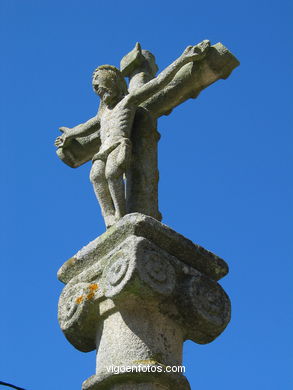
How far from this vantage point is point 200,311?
16.6ft

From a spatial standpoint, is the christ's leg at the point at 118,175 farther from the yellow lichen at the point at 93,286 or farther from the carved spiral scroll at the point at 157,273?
the carved spiral scroll at the point at 157,273

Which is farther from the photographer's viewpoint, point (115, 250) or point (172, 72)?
point (172, 72)

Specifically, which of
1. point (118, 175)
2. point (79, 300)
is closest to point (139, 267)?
point (79, 300)

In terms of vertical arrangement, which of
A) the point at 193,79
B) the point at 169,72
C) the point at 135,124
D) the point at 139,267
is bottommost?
the point at 139,267

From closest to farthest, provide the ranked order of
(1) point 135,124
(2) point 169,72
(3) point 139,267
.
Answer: (3) point 139,267 < (2) point 169,72 < (1) point 135,124

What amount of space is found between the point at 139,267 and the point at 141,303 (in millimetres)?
284

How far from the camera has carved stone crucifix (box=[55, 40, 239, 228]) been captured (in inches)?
226

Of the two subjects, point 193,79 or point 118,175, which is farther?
point 193,79

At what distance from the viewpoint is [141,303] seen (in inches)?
194

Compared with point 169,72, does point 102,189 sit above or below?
below

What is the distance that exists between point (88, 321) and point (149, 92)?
6.66 feet

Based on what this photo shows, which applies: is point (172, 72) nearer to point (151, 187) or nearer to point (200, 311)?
point (151, 187)

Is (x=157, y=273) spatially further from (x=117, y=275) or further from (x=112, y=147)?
(x=112, y=147)

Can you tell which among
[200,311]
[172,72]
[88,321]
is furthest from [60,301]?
[172,72]
